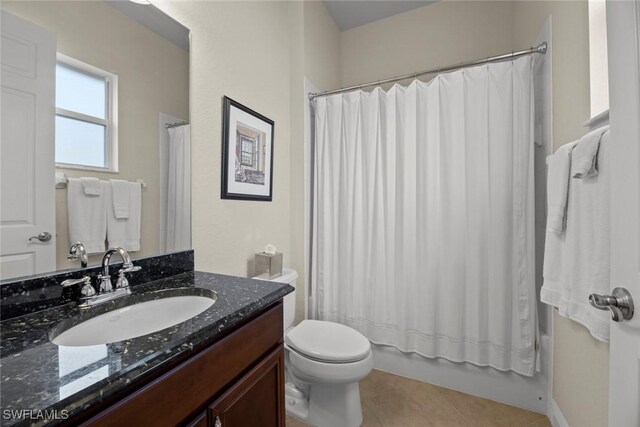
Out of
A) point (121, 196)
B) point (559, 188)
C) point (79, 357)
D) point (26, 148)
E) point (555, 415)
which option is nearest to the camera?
point (79, 357)

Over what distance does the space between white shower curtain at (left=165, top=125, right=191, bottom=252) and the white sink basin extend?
0.31m

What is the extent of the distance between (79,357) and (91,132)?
0.72m

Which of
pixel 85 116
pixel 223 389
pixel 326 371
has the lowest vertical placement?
pixel 326 371

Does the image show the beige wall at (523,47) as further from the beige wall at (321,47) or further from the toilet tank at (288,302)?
the toilet tank at (288,302)

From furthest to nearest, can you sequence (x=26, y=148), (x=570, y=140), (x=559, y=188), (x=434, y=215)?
(x=434, y=215)
(x=570, y=140)
(x=559, y=188)
(x=26, y=148)

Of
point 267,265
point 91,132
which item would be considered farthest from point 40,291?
point 267,265

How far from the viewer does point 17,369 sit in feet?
1.59

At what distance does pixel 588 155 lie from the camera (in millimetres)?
943

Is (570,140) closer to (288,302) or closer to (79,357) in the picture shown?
(288,302)

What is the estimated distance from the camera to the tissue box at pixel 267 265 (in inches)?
63.8

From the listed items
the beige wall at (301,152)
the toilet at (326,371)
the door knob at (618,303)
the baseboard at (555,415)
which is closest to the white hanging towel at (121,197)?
the toilet at (326,371)

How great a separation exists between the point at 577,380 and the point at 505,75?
1635 mm

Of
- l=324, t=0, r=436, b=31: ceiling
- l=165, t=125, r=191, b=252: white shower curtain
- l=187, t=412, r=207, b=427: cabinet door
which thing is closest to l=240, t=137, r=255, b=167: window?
l=165, t=125, r=191, b=252: white shower curtain

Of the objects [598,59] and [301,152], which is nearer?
[598,59]
